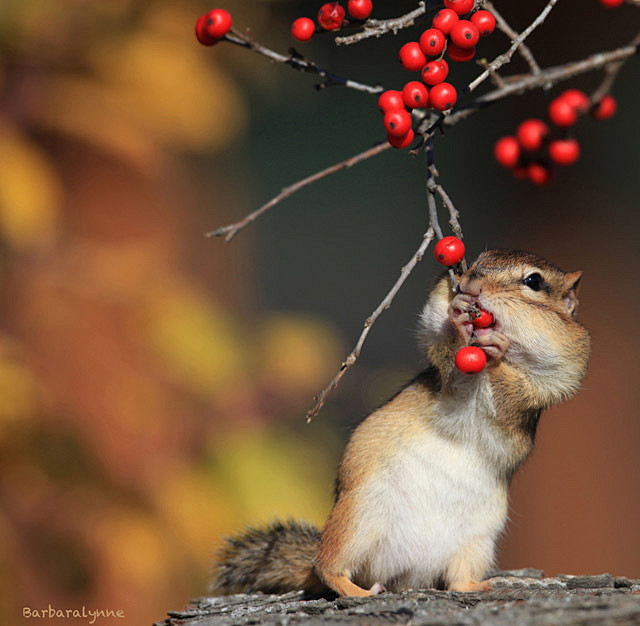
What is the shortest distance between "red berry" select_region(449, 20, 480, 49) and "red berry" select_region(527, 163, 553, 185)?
535 millimetres

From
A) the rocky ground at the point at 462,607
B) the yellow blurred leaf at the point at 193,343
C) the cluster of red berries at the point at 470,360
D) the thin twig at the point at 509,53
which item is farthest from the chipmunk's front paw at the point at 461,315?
the yellow blurred leaf at the point at 193,343

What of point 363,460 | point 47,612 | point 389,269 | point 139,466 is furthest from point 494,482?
point 389,269

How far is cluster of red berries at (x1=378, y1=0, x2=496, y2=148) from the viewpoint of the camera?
49.8 inches

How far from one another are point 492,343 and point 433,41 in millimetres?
760

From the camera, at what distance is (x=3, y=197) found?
8.25 feet

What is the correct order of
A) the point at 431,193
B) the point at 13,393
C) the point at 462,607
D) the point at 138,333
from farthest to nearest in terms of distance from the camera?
1. the point at 138,333
2. the point at 13,393
3. the point at 462,607
4. the point at 431,193

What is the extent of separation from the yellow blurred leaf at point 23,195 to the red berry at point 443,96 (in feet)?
5.29

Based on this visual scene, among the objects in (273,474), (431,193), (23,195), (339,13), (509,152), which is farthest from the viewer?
(273,474)

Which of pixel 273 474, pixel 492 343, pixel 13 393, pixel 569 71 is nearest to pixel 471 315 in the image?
pixel 492 343

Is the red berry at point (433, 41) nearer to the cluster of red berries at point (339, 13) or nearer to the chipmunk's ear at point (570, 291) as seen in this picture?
the cluster of red berries at point (339, 13)

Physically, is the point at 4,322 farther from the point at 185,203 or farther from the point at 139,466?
the point at 185,203

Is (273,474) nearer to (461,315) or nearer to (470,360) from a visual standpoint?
(461,315)

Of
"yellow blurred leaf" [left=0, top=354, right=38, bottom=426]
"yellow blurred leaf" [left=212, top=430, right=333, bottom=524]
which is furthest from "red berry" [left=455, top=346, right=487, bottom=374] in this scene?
"yellow blurred leaf" [left=0, top=354, right=38, bottom=426]

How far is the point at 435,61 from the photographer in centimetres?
130
